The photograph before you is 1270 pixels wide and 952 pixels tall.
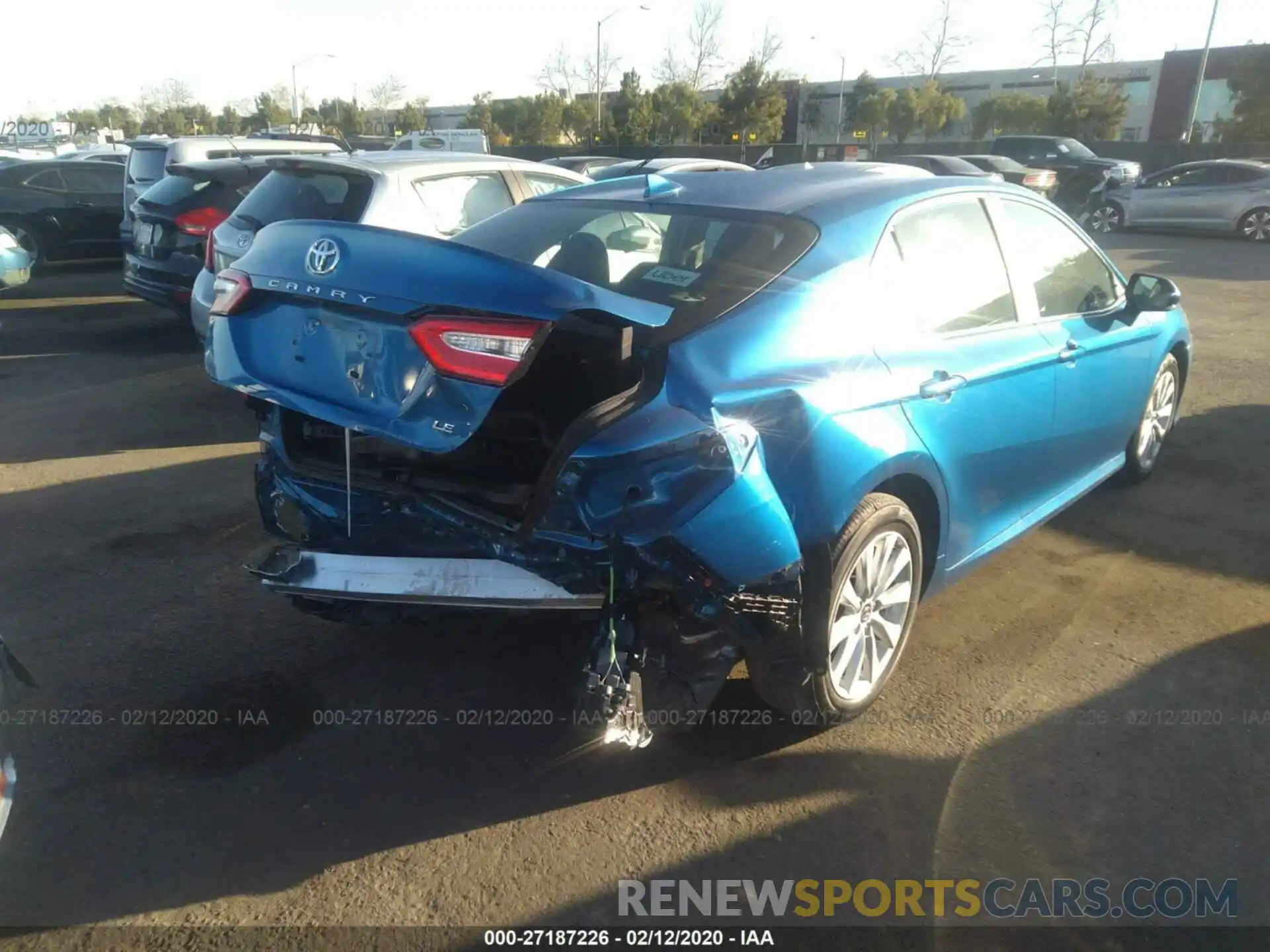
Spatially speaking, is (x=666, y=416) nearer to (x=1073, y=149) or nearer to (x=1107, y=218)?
(x=1107, y=218)

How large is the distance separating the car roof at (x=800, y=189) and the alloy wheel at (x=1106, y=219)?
61.8 ft

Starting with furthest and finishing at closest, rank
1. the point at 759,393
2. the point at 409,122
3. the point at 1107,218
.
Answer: the point at 409,122
the point at 1107,218
the point at 759,393

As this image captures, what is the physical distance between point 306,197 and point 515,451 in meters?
4.34

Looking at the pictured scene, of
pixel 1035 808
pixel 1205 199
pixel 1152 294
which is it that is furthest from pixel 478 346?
pixel 1205 199

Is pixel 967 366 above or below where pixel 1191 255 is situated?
above

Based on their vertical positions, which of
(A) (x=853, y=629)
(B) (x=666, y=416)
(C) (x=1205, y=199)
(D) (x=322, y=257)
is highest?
(D) (x=322, y=257)

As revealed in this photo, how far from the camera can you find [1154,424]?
569 cm

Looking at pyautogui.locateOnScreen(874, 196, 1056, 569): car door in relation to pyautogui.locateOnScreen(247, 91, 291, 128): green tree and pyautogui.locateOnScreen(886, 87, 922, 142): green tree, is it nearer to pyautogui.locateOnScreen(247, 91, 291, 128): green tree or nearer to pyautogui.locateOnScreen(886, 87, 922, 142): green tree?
pyautogui.locateOnScreen(886, 87, 922, 142): green tree

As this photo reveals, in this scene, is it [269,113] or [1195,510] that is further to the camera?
[269,113]

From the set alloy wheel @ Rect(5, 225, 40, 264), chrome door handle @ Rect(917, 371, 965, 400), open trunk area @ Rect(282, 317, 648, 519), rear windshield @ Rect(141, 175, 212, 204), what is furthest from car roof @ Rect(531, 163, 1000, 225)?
alloy wheel @ Rect(5, 225, 40, 264)

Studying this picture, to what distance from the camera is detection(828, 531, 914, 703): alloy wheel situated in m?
3.21

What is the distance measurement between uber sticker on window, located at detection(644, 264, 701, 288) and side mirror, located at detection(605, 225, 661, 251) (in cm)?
28

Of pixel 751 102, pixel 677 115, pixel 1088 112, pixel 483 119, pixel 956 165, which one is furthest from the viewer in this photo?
pixel 483 119

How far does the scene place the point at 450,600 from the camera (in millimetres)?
2900
